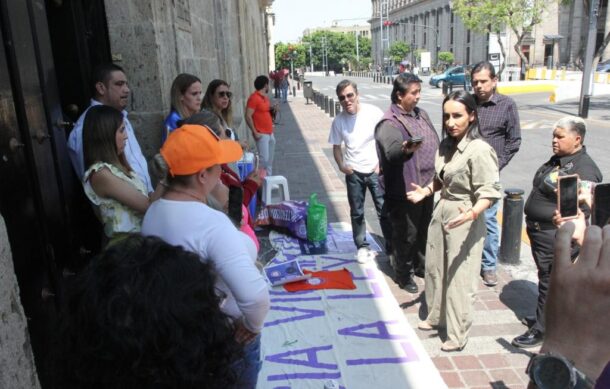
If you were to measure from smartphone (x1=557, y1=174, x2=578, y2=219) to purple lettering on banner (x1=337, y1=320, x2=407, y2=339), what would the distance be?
1533 mm

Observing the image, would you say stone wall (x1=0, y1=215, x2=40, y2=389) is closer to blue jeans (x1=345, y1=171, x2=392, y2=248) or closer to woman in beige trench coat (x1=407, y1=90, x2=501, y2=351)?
woman in beige trench coat (x1=407, y1=90, x2=501, y2=351)

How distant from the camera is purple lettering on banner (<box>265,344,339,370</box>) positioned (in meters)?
3.27

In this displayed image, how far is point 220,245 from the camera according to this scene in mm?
1866

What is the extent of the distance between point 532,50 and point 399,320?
58181 mm

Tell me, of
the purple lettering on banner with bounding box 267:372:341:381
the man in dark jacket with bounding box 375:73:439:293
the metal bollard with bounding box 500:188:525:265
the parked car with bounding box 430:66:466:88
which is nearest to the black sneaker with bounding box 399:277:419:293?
the man in dark jacket with bounding box 375:73:439:293

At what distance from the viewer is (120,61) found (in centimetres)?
370

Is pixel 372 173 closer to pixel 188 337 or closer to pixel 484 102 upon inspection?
pixel 484 102

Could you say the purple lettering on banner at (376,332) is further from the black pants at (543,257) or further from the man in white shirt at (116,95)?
the man in white shirt at (116,95)

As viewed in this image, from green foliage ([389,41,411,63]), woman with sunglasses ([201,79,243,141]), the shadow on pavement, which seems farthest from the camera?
green foliage ([389,41,411,63])

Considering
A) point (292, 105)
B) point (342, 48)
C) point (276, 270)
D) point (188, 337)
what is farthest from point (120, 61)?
point (342, 48)

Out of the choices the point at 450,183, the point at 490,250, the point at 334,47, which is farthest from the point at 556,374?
the point at 334,47

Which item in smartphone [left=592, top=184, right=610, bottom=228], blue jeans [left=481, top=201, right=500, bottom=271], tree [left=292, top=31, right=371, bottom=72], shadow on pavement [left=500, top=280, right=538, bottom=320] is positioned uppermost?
tree [left=292, top=31, right=371, bottom=72]

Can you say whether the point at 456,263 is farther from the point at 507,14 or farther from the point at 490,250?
the point at 507,14

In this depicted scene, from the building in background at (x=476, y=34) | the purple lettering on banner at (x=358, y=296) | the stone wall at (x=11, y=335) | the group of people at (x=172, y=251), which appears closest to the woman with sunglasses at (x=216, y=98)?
the group of people at (x=172, y=251)
